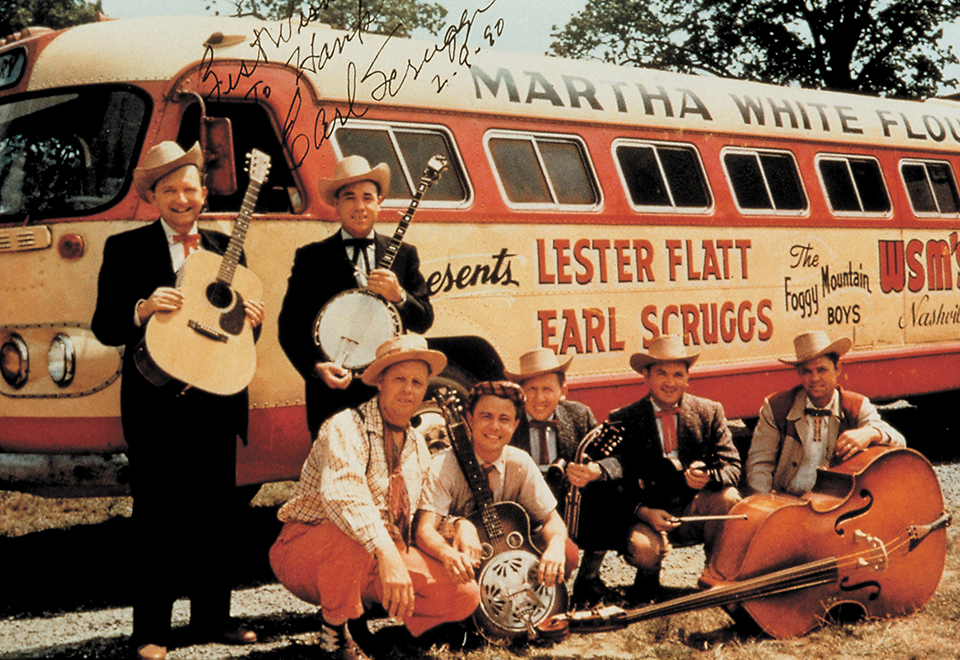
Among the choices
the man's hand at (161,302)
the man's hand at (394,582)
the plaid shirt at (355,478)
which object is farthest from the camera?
the man's hand at (161,302)

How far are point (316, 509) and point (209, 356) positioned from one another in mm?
807

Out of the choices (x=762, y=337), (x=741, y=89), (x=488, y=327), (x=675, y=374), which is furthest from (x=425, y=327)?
(x=741, y=89)

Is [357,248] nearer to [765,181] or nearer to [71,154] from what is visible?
[71,154]

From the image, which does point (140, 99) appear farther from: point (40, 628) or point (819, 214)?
point (819, 214)

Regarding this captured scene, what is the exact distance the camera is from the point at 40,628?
4566 millimetres

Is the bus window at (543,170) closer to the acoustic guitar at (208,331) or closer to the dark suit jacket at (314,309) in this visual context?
the dark suit jacket at (314,309)

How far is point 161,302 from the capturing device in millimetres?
3951

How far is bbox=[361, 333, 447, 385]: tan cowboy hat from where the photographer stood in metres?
3.92

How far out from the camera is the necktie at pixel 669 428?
484 centimetres

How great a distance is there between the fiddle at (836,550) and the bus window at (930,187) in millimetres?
4734

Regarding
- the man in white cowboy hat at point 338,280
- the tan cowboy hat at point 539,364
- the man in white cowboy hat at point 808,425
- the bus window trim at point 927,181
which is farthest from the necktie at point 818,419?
the bus window trim at point 927,181

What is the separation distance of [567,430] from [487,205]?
1.72 metres

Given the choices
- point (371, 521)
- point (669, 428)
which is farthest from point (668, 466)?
point (371, 521)

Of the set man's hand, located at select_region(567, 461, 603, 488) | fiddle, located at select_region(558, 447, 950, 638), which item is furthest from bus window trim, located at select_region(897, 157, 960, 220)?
man's hand, located at select_region(567, 461, 603, 488)
